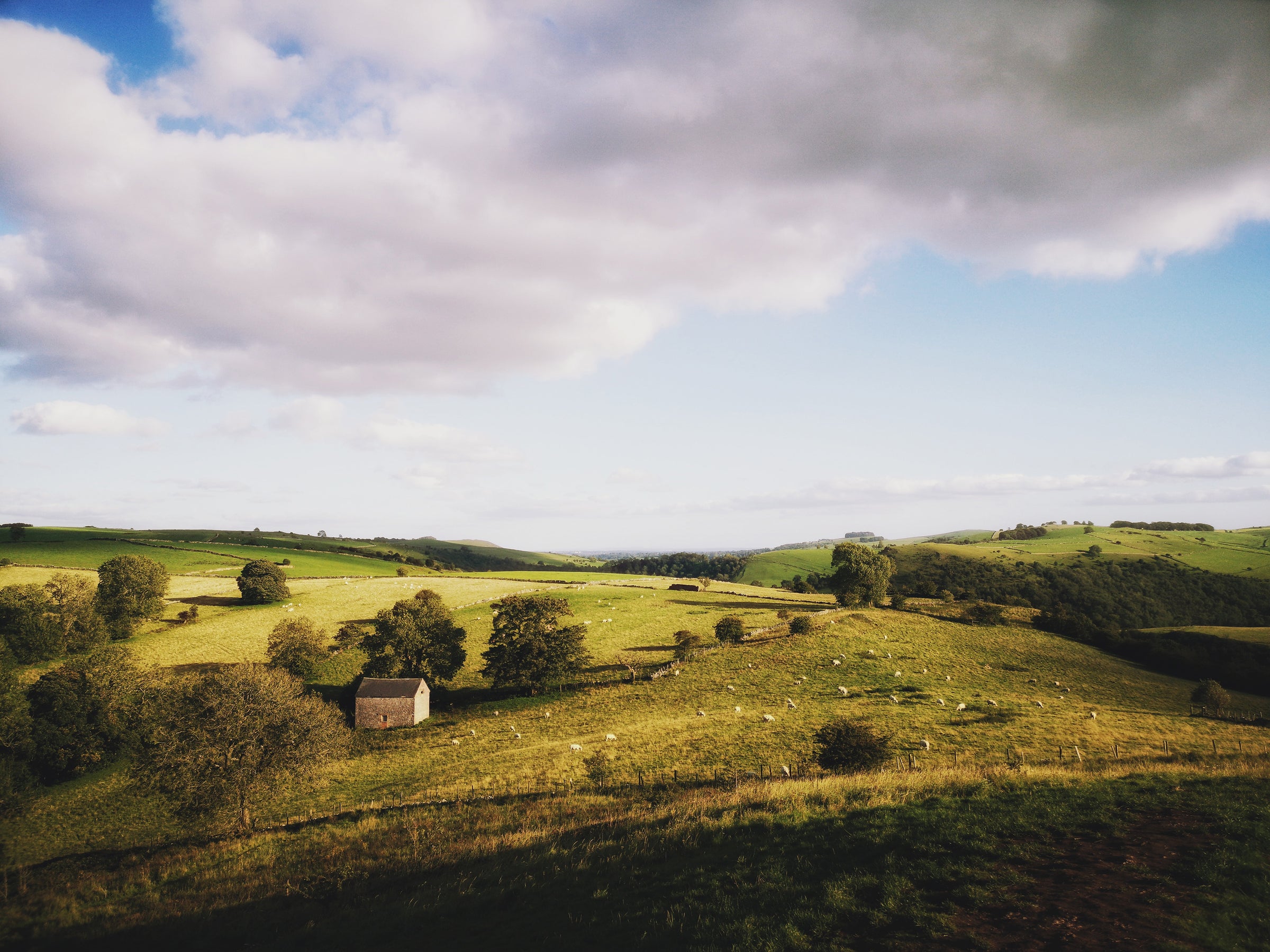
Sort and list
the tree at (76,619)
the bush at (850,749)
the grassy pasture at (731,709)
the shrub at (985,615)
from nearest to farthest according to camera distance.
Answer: the bush at (850,749), the grassy pasture at (731,709), the tree at (76,619), the shrub at (985,615)

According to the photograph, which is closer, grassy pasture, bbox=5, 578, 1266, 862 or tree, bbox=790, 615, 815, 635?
grassy pasture, bbox=5, 578, 1266, 862

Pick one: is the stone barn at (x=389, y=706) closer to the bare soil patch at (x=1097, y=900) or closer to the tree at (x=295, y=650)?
the tree at (x=295, y=650)

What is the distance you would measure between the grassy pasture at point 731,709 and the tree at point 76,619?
468 cm

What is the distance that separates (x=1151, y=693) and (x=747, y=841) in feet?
198

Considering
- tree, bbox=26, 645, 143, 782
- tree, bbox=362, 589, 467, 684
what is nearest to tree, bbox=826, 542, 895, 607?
tree, bbox=362, 589, 467, 684

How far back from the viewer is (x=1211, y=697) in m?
47.5

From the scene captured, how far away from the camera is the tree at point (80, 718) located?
42.7m

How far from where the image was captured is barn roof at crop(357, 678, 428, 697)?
52.0 m

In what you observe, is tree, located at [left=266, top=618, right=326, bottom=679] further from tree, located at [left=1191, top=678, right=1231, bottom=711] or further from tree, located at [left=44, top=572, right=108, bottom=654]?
tree, located at [left=1191, top=678, right=1231, bottom=711]

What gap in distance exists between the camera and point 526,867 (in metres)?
17.9

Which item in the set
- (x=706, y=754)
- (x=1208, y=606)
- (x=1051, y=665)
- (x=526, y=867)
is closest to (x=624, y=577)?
(x=1051, y=665)

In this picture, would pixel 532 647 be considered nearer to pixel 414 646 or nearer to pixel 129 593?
pixel 414 646

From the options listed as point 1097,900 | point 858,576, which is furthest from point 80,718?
point 858,576

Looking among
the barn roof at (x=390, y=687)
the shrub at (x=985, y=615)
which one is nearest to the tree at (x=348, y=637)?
the barn roof at (x=390, y=687)
